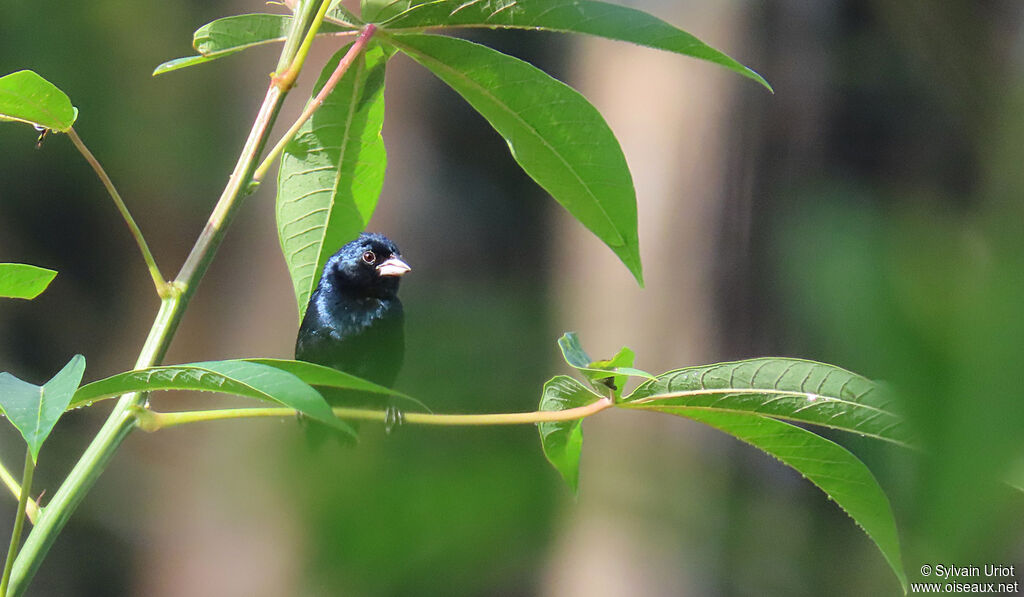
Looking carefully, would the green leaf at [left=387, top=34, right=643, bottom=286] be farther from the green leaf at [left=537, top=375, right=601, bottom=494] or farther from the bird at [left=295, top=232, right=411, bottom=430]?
the bird at [left=295, top=232, right=411, bottom=430]

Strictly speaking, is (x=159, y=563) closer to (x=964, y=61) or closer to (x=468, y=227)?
(x=468, y=227)

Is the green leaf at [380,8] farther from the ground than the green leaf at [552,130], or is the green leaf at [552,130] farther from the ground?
the green leaf at [380,8]

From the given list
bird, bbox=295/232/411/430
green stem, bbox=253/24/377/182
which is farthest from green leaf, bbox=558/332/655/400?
bird, bbox=295/232/411/430

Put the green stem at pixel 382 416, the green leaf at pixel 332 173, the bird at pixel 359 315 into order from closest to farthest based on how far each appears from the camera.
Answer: the green stem at pixel 382 416 < the green leaf at pixel 332 173 < the bird at pixel 359 315

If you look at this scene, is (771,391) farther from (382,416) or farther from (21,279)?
(21,279)

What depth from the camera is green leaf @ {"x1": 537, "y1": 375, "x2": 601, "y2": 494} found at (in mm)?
1065

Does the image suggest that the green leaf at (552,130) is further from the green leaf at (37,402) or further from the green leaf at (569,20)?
the green leaf at (37,402)

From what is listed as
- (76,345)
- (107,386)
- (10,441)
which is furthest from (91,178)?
(107,386)

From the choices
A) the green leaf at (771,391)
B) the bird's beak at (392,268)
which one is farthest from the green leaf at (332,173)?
the bird's beak at (392,268)

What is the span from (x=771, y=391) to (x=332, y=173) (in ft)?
2.53

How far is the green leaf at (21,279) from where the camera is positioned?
3.43ft

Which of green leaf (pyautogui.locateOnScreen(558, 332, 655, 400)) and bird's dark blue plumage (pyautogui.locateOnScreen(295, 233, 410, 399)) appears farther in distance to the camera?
bird's dark blue plumage (pyautogui.locateOnScreen(295, 233, 410, 399))

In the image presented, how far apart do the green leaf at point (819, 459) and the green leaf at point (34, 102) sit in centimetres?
80

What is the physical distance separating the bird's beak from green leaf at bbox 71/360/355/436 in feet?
6.71
